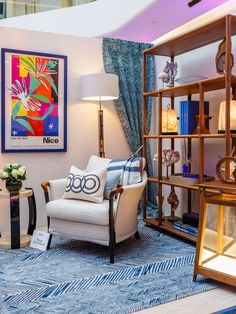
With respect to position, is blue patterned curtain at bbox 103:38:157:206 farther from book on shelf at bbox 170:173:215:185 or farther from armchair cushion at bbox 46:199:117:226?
armchair cushion at bbox 46:199:117:226

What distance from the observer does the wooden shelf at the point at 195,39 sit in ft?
9.56

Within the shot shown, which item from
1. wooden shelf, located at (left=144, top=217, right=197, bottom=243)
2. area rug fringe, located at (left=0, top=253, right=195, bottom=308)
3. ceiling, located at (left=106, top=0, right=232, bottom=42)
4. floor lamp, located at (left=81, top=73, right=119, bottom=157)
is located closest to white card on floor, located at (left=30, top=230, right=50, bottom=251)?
area rug fringe, located at (left=0, top=253, right=195, bottom=308)

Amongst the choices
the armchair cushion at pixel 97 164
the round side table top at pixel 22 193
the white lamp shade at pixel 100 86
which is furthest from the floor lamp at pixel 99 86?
the round side table top at pixel 22 193

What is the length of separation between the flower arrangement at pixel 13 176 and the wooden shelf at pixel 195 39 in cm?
190

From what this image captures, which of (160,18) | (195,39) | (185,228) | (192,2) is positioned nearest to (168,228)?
(185,228)

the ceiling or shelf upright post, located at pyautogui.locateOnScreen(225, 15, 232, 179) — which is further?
the ceiling

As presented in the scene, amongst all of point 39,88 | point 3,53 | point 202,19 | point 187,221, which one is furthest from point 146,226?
point 202,19

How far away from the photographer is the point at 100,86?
3719 mm

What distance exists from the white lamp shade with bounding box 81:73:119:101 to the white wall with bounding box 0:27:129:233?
1.03 ft

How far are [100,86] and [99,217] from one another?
155 cm

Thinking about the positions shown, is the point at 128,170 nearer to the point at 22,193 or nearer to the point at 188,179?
the point at 188,179

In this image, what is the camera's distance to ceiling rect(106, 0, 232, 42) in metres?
4.80

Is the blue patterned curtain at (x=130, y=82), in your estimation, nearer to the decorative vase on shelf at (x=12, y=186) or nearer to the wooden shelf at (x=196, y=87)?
the wooden shelf at (x=196, y=87)

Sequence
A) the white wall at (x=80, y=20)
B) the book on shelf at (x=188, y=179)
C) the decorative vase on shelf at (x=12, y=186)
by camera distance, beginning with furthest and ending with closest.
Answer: the white wall at (x=80, y=20) → the book on shelf at (x=188, y=179) → the decorative vase on shelf at (x=12, y=186)
